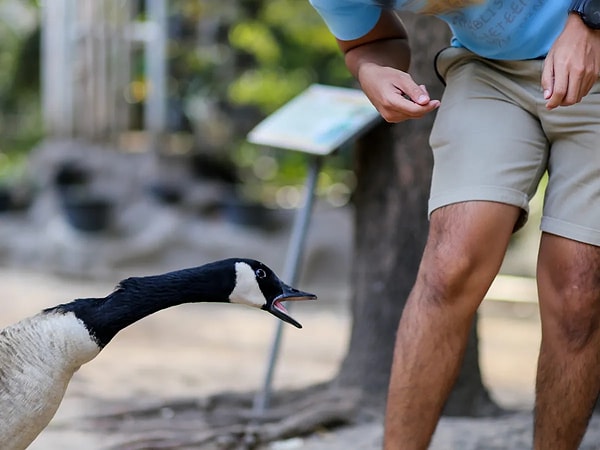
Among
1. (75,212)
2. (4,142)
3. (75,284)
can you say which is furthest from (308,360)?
(4,142)

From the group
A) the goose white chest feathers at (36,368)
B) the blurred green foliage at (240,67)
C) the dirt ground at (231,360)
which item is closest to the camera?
the goose white chest feathers at (36,368)

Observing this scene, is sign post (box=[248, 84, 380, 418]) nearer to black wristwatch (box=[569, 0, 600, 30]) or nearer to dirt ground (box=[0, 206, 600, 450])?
dirt ground (box=[0, 206, 600, 450])

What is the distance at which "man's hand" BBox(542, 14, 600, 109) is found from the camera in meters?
2.10

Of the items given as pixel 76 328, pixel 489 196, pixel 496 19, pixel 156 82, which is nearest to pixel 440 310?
pixel 489 196

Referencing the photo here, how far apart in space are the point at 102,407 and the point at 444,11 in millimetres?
2442

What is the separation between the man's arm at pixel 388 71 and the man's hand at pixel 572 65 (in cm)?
25

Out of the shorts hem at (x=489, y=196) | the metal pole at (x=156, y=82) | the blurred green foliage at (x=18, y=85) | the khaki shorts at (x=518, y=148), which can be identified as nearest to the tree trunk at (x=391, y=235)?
the khaki shorts at (x=518, y=148)

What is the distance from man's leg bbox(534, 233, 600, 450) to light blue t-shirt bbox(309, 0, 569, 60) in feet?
1.48

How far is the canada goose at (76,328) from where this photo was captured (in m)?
2.20

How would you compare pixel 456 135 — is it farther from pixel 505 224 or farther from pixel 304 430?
pixel 304 430

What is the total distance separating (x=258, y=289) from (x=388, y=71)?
600 mm

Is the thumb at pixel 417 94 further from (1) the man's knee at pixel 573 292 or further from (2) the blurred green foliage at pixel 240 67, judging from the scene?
(2) the blurred green foliage at pixel 240 67

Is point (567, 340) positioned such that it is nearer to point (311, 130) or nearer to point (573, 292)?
point (573, 292)

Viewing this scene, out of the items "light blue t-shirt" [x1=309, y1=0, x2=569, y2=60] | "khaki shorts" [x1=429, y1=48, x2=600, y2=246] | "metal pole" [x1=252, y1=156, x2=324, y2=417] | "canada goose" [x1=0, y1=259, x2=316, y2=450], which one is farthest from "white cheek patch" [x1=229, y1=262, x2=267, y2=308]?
"metal pole" [x1=252, y1=156, x2=324, y2=417]
